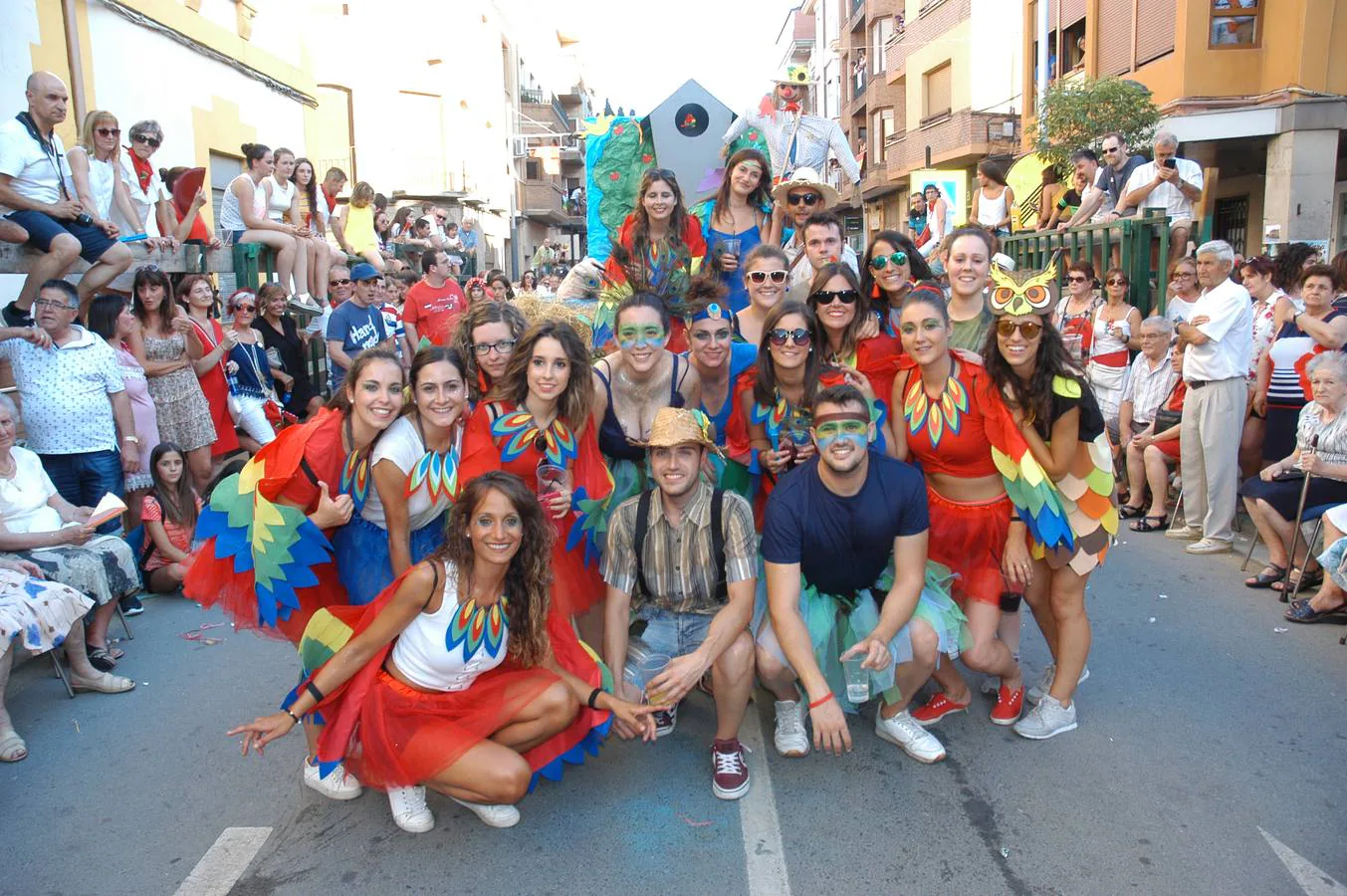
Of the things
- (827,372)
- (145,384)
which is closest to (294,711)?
(827,372)

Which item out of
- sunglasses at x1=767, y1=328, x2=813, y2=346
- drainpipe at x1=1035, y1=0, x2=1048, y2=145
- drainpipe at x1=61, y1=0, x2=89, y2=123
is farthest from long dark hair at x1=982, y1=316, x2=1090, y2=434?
drainpipe at x1=1035, y1=0, x2=1048, y2=145

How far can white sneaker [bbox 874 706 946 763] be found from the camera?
3.42 m

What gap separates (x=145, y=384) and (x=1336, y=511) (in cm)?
640

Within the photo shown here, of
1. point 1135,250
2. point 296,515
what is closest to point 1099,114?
point 1135,250

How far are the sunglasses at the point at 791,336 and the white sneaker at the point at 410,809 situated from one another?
2008 mm

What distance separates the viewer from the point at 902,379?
3811 mm

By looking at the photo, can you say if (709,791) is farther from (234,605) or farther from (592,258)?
(592,258)

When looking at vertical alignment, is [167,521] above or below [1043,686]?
above

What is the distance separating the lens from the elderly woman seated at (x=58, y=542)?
4.17 meters

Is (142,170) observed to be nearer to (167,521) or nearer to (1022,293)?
(167,521)

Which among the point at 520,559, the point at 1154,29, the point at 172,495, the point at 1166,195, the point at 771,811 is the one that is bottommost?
the point at 771,811

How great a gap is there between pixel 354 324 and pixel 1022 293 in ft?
19.8

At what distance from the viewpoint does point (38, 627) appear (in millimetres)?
3781

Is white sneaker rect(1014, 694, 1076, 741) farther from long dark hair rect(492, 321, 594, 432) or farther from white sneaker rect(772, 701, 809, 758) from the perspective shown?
long dark hair rect(492, 321, 594, 432)
